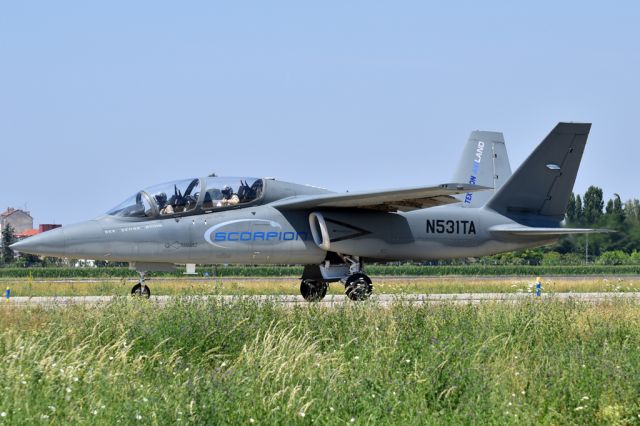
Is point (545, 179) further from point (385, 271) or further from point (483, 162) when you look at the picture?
point (385, 271)

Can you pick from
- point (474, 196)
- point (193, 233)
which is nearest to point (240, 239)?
point (193, 233)

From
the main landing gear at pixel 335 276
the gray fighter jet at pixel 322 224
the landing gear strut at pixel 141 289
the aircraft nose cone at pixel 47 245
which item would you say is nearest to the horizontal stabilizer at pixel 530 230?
the gray fighter jet at pixel 322 224

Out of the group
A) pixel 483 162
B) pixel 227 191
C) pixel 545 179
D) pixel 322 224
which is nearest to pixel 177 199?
pixel 227 191

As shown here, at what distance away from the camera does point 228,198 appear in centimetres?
2050

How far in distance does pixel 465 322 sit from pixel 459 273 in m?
41.1

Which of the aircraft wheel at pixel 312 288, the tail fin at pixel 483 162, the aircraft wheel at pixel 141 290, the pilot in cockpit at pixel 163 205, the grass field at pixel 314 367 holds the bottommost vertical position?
the grass field at pixel 314 367

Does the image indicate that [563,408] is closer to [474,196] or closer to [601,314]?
[601,314]

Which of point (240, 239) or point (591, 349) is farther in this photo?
point (240, 239)

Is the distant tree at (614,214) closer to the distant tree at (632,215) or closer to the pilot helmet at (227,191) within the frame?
the distant tree at (632,215)

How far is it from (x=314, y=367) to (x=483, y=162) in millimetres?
18278

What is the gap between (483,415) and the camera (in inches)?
321

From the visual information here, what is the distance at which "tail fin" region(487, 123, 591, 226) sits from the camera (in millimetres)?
23250

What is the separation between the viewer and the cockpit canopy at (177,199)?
66.1ft

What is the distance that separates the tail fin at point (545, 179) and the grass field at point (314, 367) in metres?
9.66
